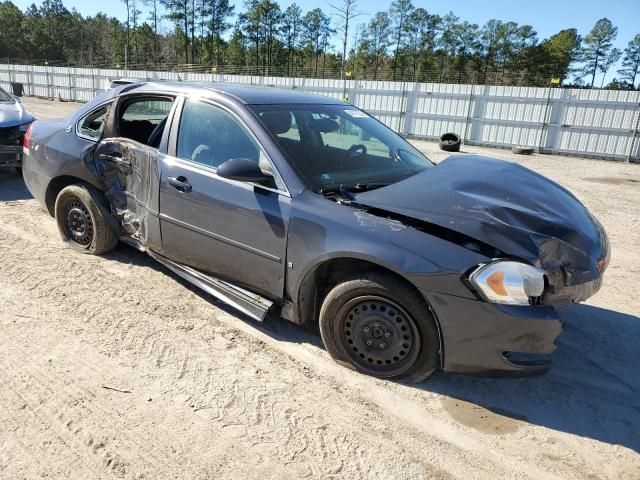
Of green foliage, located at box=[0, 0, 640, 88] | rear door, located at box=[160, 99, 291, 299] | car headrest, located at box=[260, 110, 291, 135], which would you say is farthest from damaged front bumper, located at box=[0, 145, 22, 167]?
green foliage, located at box=[0, 0, 640, 88]

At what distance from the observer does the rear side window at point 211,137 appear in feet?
11.2

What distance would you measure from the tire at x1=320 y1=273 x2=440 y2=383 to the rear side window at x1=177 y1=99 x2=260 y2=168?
3.80ft

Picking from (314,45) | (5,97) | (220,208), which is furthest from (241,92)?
(314,45)

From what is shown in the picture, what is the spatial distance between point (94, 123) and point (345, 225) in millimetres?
3065

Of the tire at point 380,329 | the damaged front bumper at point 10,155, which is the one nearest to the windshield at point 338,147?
the tire at point 380,329

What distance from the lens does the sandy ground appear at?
2352mm

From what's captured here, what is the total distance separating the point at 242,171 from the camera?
3.07 meters

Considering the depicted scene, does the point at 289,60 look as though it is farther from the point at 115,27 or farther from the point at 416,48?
the point at 115,27

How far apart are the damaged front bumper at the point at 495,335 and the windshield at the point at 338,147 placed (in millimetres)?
1056

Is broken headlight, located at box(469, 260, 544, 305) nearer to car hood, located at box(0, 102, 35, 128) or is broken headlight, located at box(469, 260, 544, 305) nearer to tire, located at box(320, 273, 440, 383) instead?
tire, located at box(320, 273, 440, 383)

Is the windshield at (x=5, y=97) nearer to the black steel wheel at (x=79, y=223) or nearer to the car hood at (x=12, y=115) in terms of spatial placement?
the car hood at (x=12, y=115)

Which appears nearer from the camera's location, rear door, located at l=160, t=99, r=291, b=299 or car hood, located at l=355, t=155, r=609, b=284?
car hood, located at l=355, t=155, r=609, b=284

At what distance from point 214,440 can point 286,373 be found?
71cm

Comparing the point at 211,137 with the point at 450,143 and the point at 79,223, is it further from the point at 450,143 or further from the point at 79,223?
the point at 450,143
